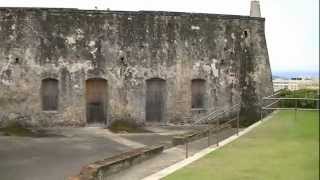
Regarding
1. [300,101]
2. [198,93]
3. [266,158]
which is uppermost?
A: [198,93]

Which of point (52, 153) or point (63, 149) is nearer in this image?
point (52, 153)

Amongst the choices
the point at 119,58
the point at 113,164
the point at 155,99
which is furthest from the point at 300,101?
the point at 113,164

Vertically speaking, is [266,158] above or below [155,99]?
below

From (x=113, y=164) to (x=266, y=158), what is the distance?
12.2 feet

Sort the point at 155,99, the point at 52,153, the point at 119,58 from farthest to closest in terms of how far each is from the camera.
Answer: the point at 155,99
the point at 119,58
the point at 52,153


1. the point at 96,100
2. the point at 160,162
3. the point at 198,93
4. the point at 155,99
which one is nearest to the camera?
the point at 160,162

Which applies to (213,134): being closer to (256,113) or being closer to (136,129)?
(136,129)

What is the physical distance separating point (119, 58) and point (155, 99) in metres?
2.45

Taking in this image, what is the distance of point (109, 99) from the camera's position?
24.7 meters

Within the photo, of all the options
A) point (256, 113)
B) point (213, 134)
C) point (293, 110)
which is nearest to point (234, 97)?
point (256, 113)

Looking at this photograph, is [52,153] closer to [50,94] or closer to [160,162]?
[160,162]

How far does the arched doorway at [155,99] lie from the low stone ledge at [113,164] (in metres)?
7.76

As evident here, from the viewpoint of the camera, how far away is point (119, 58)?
24672mm

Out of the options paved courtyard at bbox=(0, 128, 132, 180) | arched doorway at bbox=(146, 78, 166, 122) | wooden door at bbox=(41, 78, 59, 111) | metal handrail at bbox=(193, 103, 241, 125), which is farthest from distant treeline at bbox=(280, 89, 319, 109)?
wooden door at bbox=(41, 78, 59, 111)
